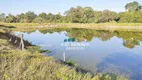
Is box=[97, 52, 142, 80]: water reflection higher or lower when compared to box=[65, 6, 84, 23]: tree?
lower

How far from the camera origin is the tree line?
263ft

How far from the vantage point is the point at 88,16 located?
311 ft

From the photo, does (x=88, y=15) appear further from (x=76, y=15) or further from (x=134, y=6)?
(x=134, y=6)

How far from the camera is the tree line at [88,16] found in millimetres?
80188

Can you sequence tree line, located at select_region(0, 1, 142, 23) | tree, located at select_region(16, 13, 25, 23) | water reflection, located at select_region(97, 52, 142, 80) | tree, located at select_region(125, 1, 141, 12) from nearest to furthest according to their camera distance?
water reflection, located at select_region(97, 52, 142, 80) < tree line, located at select_region(0, 1, 142, 23) < tree, located at select_region(16, 13, 25, 23) < tree, located at select_region(125, 1, 141, 12)

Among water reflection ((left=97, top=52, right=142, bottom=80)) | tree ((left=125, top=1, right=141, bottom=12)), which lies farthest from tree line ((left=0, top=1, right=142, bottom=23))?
water reflection ((left=97, top=52, right=142, bottom=80))

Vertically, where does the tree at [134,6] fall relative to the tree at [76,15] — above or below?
above

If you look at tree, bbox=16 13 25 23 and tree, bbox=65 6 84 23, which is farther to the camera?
tree, bbox=16 13 25 23

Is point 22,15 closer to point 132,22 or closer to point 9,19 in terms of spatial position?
point 9,19

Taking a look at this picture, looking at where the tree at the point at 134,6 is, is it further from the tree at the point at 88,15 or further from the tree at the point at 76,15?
the tree at the point at 76,15

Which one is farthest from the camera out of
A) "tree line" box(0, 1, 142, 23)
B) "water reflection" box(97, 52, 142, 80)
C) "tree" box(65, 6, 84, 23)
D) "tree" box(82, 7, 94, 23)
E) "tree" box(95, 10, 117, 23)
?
"tree" box(65, 6, 84, 23)

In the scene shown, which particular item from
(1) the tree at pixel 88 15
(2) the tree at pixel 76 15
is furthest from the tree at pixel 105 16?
(2) the tree at pixel 76 15

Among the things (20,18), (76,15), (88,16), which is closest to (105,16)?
(88,16)

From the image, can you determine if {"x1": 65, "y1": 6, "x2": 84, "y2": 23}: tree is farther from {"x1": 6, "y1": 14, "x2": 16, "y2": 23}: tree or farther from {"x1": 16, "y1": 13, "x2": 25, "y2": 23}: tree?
{"x1": 6, "y1": 14, "x2": 16, "y2": 23}: tree
